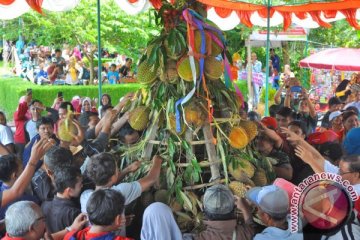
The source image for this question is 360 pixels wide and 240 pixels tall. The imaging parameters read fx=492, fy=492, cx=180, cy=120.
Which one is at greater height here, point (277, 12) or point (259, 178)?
point (277, 12)

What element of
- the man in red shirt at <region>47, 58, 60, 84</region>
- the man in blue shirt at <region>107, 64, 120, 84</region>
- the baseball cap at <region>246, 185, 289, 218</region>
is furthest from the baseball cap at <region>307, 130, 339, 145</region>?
the man in blue shirt at <region>107, 64, 120, 84</region>

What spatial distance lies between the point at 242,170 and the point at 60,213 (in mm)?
1226

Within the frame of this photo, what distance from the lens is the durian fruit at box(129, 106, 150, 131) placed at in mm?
3453

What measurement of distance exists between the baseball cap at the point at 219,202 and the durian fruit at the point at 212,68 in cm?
93

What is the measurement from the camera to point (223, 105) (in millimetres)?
3465

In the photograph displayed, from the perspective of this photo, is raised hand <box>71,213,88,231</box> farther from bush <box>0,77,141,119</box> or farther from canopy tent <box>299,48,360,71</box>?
bush <box>0,77,141,119</box>

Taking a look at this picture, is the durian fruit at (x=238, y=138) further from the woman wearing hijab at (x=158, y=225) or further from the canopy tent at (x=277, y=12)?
the canopy tent at (x=277, y=12)

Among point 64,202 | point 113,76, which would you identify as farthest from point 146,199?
point 113,76

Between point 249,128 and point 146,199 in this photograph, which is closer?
point 146,199

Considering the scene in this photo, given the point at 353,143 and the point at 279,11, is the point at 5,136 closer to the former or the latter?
the point at 353,143

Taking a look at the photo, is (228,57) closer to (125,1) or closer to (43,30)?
(125,1)

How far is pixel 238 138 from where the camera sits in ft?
11.0

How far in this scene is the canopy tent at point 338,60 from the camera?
980 cm

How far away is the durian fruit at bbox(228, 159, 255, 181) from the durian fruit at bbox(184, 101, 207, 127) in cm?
37
